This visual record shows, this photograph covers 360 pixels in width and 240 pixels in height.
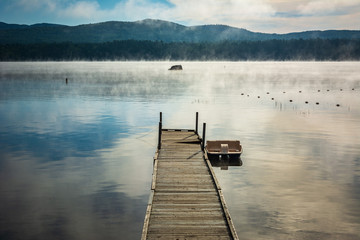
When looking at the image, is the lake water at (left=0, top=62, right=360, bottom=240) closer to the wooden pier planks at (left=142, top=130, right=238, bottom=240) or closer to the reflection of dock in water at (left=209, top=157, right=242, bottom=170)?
the reflection of dock in water at (left=209, top=157, right=242, bottom=170)

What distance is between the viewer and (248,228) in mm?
18844

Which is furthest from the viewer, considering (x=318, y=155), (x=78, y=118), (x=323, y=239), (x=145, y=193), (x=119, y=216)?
(x=78, y=118)

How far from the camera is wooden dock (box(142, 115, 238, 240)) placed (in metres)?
15.2

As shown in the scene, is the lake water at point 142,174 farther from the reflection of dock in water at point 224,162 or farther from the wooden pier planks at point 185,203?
the wooden pier planks at point 185,203

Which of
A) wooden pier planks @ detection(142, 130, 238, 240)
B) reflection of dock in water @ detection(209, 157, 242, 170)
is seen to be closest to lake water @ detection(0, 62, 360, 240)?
reflection of dock in water @ detection(209, 157, 242, 170)

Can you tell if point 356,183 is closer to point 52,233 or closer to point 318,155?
point 318,155

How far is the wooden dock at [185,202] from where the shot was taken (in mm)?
15219

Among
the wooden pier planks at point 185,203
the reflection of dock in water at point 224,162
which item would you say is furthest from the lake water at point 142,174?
the wooden pier planks at point 185,203

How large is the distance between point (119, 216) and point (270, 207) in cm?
810

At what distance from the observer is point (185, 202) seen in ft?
59.0

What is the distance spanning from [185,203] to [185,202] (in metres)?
0.13

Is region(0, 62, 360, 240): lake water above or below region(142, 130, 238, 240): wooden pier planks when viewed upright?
below

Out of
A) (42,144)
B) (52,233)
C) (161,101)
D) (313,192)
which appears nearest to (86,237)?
(52,233)

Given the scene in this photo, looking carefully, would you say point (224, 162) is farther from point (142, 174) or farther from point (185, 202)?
point (185, 202)
